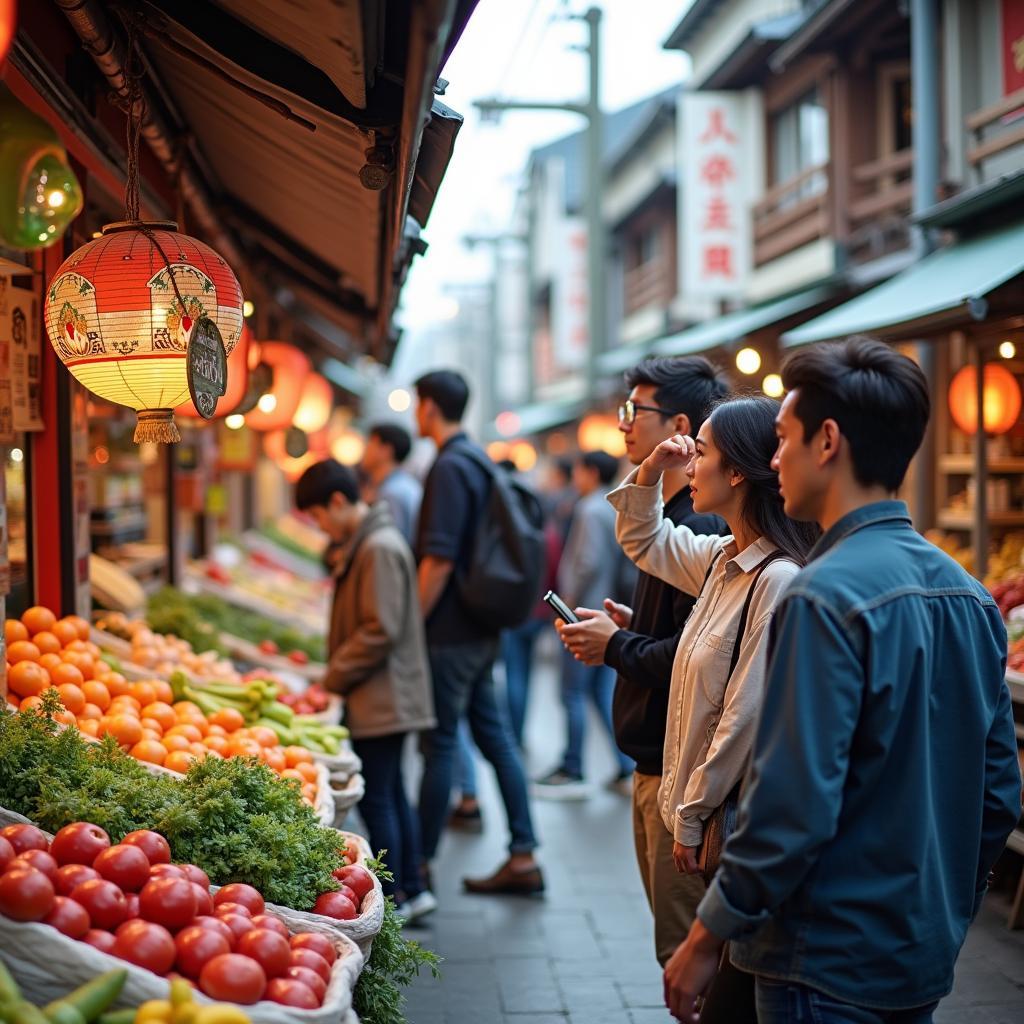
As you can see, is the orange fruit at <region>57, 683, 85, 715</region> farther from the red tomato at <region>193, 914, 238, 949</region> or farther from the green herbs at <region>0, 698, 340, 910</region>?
the red tomato at <region>193, 914, 238, 949</region>

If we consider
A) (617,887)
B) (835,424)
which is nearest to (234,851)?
(835,424)

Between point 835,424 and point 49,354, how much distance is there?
3.56 m

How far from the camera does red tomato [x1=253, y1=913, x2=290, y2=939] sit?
287 cm

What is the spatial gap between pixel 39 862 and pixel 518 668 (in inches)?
273

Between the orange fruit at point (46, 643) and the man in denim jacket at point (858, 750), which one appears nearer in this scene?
the man in denim jacket at point (858, 750)

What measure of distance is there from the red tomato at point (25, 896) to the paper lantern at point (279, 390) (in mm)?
5336

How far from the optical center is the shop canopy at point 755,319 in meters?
12.2

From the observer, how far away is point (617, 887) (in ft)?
21.5

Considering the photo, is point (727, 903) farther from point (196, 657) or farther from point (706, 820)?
point (196, 657)

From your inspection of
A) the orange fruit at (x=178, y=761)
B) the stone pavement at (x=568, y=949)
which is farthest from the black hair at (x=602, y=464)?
the orange fruit at (x=178, y=761)

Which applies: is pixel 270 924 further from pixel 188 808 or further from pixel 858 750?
pixel 858 750

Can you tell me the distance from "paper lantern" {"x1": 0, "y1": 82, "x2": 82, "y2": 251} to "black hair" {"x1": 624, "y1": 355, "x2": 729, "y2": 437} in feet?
6.66

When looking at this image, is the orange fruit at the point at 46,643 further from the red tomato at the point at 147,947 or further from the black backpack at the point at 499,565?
the black backpack at the point at 499,565

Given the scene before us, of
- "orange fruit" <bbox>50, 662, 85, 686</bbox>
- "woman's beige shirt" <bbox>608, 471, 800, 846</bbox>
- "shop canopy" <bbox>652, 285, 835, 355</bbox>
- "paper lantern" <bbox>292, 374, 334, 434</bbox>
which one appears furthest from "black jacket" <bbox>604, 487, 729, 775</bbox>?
"shop canopy" <bbox>652, 285, 835, 355</bbox>
